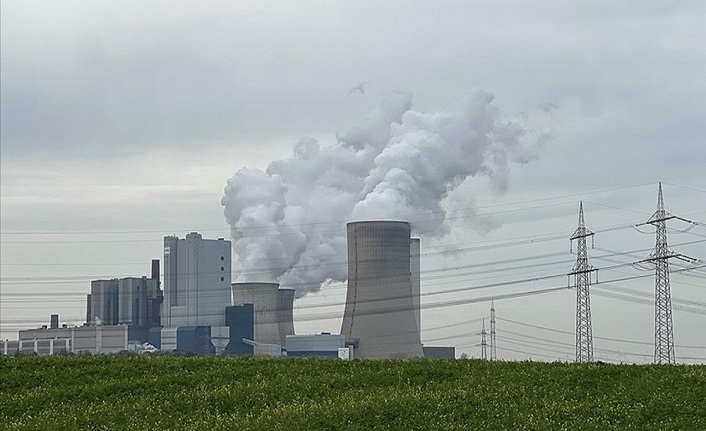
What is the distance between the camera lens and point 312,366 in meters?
16.5

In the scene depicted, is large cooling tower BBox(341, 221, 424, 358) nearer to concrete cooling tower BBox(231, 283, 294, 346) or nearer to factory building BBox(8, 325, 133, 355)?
concrete cooling tower BBox(231, 283, 294, 346)

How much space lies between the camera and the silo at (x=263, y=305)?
235ft

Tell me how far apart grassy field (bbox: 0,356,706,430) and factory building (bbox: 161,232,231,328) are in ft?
194

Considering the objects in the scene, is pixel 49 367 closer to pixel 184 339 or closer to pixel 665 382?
pixel 665 382

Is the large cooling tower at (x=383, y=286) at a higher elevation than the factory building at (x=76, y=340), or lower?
higher

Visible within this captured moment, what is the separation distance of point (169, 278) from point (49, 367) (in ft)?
200

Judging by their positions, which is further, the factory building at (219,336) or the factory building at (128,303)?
the factory building at (128,303)

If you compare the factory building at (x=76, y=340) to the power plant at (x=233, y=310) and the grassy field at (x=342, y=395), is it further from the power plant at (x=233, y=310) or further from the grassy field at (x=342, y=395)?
the grassy field at (x=342, y=395)

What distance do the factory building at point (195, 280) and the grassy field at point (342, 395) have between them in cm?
5902

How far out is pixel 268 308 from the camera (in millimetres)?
72938

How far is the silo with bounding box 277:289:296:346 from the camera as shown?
237ft

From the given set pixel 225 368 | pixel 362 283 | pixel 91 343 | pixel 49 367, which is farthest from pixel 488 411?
pixel 91 343

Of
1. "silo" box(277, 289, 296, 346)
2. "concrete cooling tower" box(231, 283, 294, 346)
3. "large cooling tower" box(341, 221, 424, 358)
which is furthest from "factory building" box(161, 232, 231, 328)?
"large cooling tower" box(341, 221, 424, 358)

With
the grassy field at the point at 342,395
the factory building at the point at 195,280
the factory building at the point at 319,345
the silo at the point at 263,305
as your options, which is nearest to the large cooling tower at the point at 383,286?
the factory building at the point at 319,345
